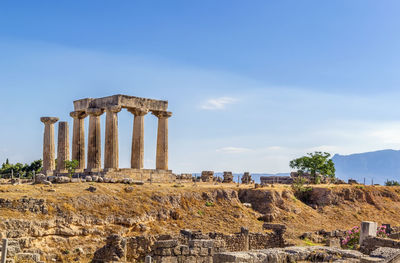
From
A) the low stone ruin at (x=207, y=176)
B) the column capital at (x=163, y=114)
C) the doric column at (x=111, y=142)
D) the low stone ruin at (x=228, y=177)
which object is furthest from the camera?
the low stone ruin at (x=228, y=177)

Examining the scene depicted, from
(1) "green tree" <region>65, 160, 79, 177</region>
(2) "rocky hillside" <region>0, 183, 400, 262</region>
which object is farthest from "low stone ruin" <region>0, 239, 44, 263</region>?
(1) "green tree" <region>65, 160, 79, 177</region>

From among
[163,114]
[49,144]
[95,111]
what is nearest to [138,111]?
[163,114]

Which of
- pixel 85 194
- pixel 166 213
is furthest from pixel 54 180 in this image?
pixel 166 213

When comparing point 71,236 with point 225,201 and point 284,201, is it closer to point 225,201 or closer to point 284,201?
point 225,201

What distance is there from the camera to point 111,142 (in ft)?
158

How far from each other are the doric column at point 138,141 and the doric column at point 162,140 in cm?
223

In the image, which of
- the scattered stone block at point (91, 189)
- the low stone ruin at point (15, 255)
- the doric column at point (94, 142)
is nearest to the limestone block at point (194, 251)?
the low stone ruin at point (15, 255)

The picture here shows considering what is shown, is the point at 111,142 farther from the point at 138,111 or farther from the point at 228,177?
the point at 228,177

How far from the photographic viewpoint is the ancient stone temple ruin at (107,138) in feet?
157

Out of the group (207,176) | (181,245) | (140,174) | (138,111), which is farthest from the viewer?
A: (207,176)

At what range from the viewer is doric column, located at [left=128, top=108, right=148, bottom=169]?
49375 millimetres

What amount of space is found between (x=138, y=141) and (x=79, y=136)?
6.52 m

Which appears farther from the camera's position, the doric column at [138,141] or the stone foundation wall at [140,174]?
the doric column at [138,141]

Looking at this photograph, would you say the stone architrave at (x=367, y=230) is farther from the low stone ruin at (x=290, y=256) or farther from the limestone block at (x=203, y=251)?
the limestone block at (x=203, y=251)
